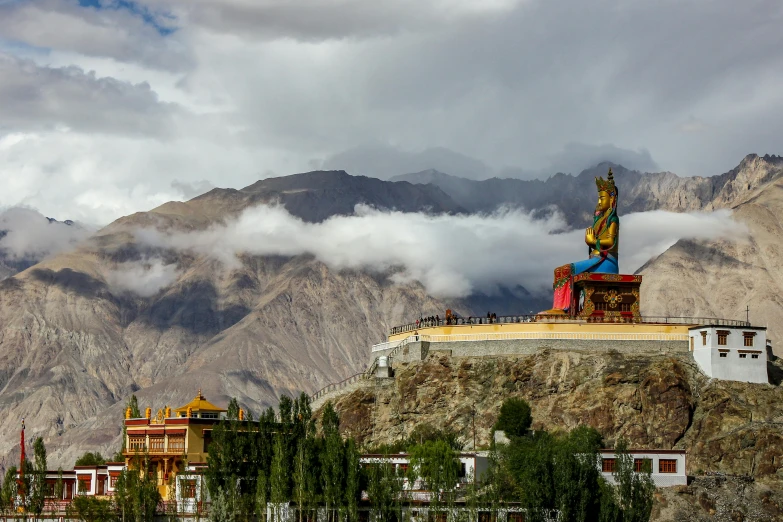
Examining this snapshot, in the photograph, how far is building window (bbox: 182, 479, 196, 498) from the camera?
101m

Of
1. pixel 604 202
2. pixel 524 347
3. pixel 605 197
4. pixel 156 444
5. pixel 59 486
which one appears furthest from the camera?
pixel 605 197

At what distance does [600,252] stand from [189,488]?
51.6 m

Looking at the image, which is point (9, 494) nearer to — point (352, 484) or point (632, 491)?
point (352, 484)

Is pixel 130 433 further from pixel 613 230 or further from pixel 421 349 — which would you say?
pixel 613 230

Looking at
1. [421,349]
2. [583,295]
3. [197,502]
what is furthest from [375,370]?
[197,502]

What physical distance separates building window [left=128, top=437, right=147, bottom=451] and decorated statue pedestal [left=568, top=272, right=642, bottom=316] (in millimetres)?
43305

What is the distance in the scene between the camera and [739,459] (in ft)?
375

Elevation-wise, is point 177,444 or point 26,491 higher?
point 177,444

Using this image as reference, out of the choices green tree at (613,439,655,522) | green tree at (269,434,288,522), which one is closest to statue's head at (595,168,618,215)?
green tree at (613,439,655,522)

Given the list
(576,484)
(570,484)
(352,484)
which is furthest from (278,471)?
(576,484)

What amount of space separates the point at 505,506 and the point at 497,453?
7523 millimetres

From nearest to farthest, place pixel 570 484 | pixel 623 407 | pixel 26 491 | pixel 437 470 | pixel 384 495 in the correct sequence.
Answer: pixel 384 495, pixel 570 484, pixel 437 470, pixel 26 491, pixel 623 407

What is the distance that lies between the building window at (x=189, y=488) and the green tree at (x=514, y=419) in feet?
87.0

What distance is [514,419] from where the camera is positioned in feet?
383
